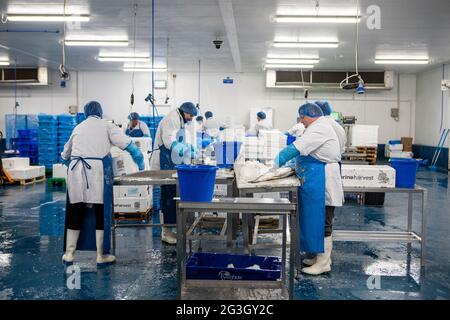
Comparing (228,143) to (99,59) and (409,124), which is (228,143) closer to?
(99,59)

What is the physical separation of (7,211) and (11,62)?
768cm

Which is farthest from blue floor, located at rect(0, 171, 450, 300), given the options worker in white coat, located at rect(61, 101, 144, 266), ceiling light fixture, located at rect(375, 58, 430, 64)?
ceiling light fixture, located at rect(375, 58, 430, 64)

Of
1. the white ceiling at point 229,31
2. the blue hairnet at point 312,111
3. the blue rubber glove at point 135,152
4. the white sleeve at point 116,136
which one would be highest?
the white ceiling at point 229,31

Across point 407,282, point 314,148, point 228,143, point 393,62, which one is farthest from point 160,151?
point 393,62

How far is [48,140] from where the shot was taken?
9.57 metres

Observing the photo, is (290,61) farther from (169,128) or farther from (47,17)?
(169,128)

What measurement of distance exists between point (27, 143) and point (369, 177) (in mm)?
9410

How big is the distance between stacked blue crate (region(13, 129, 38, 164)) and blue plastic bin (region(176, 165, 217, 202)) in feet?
30.6

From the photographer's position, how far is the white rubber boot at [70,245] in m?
3.62

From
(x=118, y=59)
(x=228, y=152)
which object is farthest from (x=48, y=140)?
(x=228, y=152)

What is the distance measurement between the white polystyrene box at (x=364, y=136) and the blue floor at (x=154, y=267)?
5627mm

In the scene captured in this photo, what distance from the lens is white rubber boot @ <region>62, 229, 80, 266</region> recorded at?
3.62m

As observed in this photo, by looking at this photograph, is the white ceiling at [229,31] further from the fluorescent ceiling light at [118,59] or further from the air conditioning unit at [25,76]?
the air conditioning unit at [25,76]

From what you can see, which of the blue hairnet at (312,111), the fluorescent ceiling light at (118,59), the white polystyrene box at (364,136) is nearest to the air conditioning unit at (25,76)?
the fluorescent ceiling light at (118,59)
